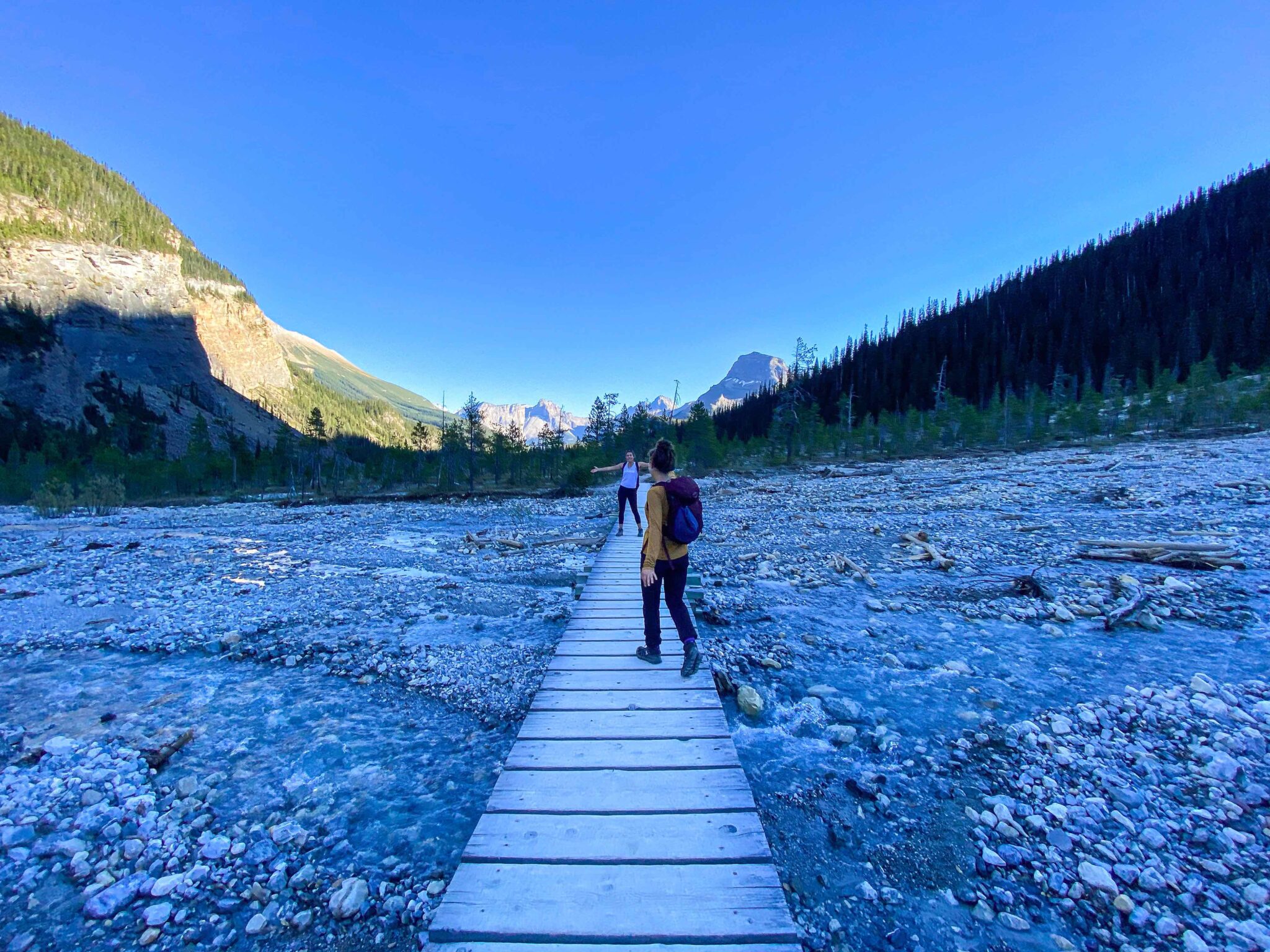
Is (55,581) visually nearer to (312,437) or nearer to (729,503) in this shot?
(729,503)

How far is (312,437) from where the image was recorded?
174 feet

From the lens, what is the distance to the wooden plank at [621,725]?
4.28 metres

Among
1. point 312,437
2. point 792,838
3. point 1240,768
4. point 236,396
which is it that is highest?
point 236,396

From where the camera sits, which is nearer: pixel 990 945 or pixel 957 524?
pixel 990 945

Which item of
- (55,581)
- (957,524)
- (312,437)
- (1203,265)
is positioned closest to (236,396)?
(312,437)

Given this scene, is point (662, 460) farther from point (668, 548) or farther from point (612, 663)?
point (612, 663)

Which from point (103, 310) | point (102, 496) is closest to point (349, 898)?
point (102, 496)

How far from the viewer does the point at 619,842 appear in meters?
3.12

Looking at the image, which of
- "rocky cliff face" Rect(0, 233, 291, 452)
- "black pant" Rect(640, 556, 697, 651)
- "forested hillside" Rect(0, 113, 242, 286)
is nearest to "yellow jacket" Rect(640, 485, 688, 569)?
"black pant" Rect(640, 556, 697, 651)

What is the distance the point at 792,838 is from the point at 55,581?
52.3ft

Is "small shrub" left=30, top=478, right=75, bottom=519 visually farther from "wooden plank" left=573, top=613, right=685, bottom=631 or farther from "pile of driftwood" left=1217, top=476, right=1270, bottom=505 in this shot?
"pile of driftwood" left=1217, top=476, right=1270, bottom=505

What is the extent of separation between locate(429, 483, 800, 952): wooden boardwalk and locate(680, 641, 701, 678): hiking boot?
216mm

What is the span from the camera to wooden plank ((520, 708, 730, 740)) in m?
4.28

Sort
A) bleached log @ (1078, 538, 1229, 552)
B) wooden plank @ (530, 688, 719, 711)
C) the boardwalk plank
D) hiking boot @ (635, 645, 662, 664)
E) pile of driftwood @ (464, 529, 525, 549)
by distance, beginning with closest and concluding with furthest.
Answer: wooden plank @ (530, 688, 719, 711) → hiking boot @ (635, 645, 662, 664) → the boardwalk plank → bleached log @ (1078, 538, 1229, 552) → pile of driftwood @ (464, 529, 525, 549)
